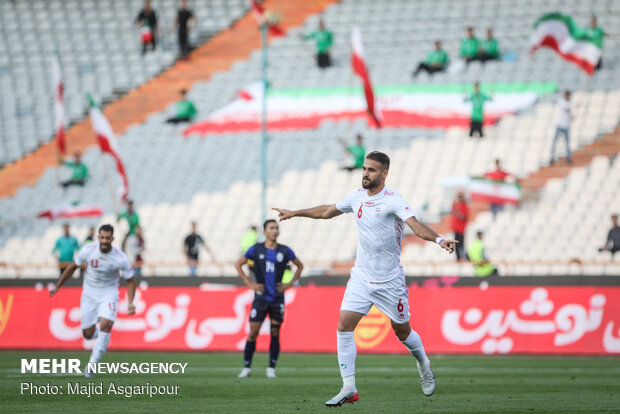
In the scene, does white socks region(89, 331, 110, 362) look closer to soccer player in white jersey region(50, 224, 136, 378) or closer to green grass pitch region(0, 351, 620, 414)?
soccer player in white jersey region(50, 224, 136, 378)

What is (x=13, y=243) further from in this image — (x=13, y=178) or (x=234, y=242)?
(x=234, y=242)

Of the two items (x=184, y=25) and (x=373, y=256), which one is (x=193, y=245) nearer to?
(x=184, y=25)

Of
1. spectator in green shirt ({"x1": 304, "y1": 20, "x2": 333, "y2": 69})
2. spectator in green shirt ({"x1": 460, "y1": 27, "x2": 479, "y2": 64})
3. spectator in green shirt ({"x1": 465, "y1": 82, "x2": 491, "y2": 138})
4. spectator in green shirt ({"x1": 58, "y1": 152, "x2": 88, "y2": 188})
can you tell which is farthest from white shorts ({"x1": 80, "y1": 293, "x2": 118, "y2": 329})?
spectator in green shirt ({"x1": 304, "y1": 20, "x2": 333, "y2": 69})

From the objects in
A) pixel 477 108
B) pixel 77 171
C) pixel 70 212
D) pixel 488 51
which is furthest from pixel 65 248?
pixel 488 51

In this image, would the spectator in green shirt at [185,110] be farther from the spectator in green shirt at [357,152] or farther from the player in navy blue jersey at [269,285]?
the player in navy blue jersey at [269,285]

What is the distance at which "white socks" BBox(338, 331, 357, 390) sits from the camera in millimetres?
10125

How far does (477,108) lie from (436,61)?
2.85 meters

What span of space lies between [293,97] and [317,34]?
85.8 inches

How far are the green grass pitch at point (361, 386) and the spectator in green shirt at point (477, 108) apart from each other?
1124cm

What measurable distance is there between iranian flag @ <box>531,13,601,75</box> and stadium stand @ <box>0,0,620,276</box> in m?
2.24

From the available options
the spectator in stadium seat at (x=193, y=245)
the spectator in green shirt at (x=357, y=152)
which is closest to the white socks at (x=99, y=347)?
the spectator in stadium seat at (x=193, y=245)

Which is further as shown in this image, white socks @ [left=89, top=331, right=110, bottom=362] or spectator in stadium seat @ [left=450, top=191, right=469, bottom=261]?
spectator in stadium seat @ [left=450, top=191, right=469, bottom=261]

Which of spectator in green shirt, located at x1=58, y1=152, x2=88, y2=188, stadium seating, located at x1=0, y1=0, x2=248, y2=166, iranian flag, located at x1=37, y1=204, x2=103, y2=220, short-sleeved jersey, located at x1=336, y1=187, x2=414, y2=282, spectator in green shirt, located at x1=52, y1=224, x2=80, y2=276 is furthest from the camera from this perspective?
stadium seating, located at x1=0, y1=0, x2=248, y2=166

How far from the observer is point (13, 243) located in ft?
100
